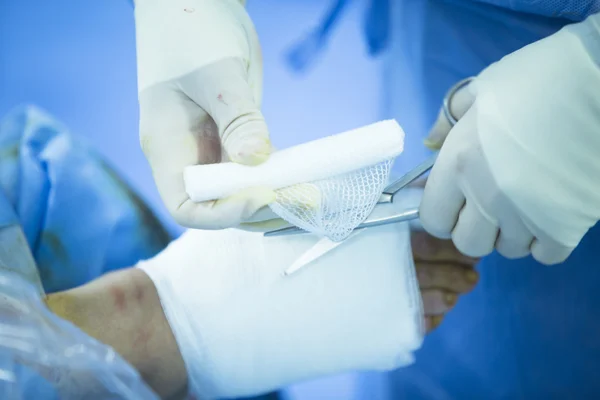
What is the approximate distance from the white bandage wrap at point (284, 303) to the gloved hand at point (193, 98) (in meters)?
0.17

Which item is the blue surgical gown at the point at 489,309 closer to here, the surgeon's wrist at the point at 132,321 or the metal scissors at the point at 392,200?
the metal scissors at the point at 392,200

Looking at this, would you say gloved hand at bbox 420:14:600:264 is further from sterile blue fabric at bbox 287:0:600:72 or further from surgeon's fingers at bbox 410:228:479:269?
sterile blue fabric at bbox 287:0:600:72

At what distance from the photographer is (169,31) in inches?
24.8

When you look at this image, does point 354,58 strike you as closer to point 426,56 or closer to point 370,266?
point 426,56

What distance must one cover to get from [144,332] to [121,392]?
0.16 metres

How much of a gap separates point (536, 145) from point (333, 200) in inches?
8.5

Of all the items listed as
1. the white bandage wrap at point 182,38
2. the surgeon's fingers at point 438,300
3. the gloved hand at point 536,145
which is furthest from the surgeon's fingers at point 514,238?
the white bandage wrap at point 182,38

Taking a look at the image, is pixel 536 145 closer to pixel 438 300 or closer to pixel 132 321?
pixel 438 300

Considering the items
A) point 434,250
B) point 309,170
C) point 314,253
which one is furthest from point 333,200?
point 434,250

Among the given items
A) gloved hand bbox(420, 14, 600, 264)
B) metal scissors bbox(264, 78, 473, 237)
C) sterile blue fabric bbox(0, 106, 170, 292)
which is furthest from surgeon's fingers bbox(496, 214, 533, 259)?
sterile blue fabric bbox(0, 106, 170, 292)

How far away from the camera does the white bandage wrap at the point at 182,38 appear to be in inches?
24.0

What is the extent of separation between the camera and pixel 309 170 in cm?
52

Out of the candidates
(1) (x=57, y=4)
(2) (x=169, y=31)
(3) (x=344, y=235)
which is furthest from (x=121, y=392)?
(1) (x=57, y=4)

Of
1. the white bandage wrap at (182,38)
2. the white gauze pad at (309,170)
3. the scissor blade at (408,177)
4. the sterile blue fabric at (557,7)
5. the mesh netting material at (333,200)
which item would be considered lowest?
the scissor blade at (408,177)
